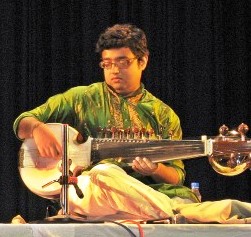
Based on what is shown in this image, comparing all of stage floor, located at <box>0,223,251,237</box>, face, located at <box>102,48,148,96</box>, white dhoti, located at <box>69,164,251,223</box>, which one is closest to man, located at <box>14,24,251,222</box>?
face, located at <box>102,48,148,96</box>

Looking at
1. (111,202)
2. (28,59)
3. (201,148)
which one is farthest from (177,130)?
(28,59)

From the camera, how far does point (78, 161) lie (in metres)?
2.50

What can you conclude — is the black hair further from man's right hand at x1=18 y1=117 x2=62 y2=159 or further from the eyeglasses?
man's right hand at x1=18 y1=117 x2=62 y2=159

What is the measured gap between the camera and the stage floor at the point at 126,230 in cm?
170

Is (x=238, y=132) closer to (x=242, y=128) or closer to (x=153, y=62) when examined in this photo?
(x=242, y=128)

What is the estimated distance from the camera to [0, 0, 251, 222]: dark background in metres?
3.34

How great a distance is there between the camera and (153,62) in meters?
3.49

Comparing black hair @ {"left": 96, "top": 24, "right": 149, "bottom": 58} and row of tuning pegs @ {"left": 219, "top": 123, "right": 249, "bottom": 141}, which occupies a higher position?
black hair @ {"left": 96, "top": 24, "right": 149, "bottom": 58}

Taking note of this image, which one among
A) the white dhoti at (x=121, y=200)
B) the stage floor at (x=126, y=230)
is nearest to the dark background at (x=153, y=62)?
the white dhoti at (x=121, y=200)

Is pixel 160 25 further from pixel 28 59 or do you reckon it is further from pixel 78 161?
pixel 78 161

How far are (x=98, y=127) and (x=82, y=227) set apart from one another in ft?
3.09

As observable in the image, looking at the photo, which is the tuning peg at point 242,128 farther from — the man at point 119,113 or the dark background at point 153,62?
the dark background at point 153,62

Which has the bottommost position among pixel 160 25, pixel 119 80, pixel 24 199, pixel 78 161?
pixel 24 199

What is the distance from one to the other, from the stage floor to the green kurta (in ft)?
2.99
